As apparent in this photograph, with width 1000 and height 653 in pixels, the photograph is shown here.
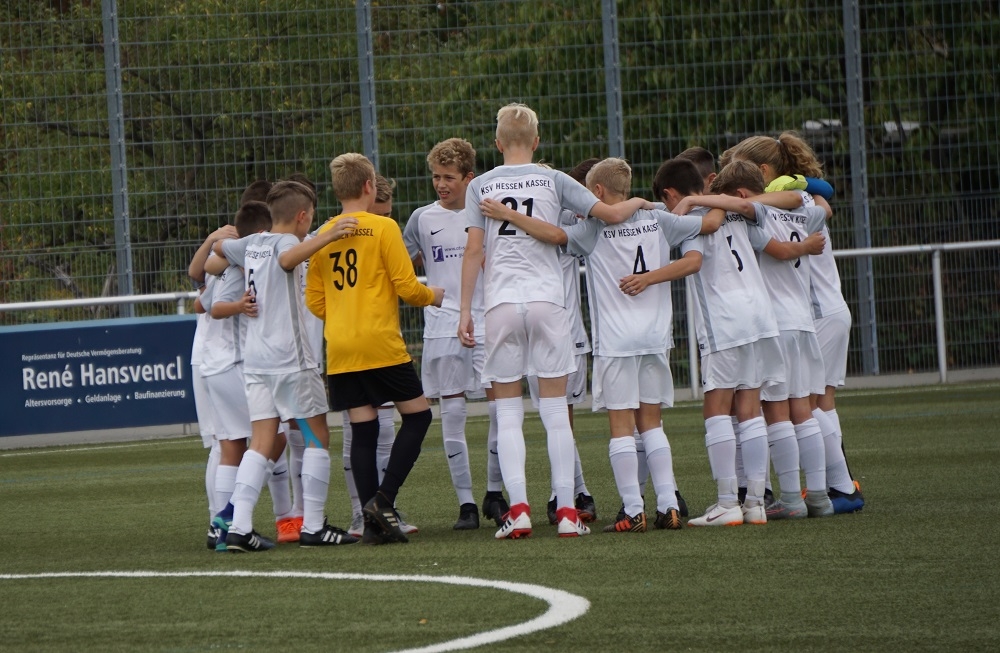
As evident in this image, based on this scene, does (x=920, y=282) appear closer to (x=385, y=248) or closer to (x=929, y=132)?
(x=929, y=132)

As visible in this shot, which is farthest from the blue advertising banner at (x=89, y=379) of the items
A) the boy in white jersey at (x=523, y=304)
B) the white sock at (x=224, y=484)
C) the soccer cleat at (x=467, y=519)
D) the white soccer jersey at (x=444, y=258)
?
the boy in white jersey at (x=523, y=304)

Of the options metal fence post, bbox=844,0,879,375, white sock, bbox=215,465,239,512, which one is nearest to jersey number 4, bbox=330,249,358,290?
white sock, bbox=215,465,239,512

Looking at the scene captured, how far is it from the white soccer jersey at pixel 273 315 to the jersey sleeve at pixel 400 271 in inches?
17.1

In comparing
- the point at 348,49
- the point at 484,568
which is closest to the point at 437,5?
the point at 348,49

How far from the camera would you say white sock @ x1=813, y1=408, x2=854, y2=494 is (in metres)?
7.11

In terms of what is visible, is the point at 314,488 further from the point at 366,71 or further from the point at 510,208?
the point at 366,71

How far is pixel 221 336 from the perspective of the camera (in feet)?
23.4

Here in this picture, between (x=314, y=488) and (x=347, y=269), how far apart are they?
98cm

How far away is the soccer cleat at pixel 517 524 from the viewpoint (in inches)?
256

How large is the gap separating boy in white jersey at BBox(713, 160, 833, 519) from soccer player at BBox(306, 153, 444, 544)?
1.57 metres

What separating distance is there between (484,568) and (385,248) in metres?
1.64

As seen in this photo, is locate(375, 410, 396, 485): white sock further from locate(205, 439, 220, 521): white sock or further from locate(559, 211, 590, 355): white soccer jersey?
locate(559, 211, 590, 355): white soccer jersey

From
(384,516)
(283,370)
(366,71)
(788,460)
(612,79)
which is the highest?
(366,71)

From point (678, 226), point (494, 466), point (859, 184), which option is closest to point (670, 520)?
point (494, 466)
